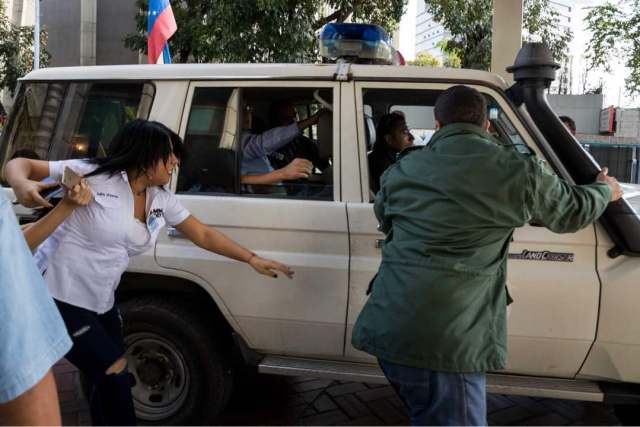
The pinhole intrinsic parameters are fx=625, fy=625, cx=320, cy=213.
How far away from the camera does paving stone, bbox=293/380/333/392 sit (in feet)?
14.3

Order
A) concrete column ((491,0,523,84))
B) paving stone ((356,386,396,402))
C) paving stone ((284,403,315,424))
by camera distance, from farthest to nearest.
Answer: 1. concrete column ((491,0,523,84))
2. paving stone ((356,386,396,402))
3. paving stone ((284,403,315,424))

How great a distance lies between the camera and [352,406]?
406 cm

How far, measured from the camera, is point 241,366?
3658 millimetres

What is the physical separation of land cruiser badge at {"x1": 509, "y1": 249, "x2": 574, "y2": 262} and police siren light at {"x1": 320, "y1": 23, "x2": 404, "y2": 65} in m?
1.34

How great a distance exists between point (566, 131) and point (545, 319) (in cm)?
91

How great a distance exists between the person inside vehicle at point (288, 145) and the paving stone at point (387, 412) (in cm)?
167

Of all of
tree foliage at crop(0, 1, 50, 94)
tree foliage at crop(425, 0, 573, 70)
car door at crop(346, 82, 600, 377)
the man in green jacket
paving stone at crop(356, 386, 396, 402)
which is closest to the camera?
the man in green jacket

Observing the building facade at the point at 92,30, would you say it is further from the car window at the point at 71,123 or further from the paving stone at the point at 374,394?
the paving stone at the point at 374,394

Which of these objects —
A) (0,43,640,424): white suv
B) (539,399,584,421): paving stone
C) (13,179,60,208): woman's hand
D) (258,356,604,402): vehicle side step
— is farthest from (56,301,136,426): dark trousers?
(539,399,584,421): paving stone

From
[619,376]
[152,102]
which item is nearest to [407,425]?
[619,376]

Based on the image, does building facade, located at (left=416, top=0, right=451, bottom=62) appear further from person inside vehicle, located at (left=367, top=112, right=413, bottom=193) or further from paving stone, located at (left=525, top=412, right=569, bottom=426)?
paving stone, located at (left=525, top=412, right=569, bottom=426)

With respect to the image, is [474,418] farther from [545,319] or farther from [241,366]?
[241,366]

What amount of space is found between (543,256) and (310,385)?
6.89ft

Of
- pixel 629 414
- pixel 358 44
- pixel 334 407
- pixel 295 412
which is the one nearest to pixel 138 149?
pixel 358 44
